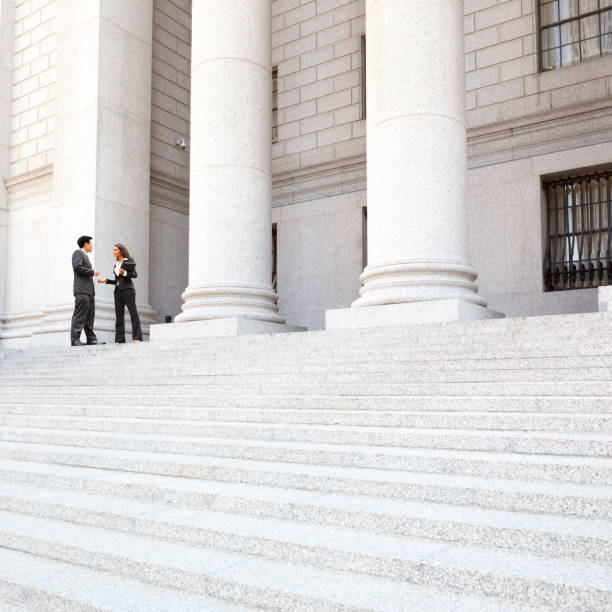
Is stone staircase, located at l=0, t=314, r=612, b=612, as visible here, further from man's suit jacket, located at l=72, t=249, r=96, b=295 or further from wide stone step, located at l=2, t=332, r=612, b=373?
man's suit jacket, located at l=72, t=249, r=96, b=295

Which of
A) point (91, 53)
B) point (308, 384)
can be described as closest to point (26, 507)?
point (308, 384)

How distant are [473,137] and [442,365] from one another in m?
10.3

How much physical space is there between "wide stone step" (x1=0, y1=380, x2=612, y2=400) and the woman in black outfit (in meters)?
3.13

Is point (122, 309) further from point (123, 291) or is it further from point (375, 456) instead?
point (375, 456)

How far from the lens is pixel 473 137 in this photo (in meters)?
16.0

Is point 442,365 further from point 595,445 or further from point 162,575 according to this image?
point 162,575

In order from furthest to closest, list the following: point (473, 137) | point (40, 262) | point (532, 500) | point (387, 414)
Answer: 1. point (40, 262)
2. point (473, 137)
3. point (387, 414)
4. point (532, 500)

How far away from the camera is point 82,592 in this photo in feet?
11.8

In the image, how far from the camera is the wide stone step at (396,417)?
4980 mm

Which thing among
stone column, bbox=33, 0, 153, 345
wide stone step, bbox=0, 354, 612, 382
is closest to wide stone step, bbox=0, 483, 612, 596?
wide stone step, bbox=0, 354, 612, 382

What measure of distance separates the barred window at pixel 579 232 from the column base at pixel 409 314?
5095mm

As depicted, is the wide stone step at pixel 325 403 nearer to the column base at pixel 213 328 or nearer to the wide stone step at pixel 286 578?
the wide stone step at pixel 286 578

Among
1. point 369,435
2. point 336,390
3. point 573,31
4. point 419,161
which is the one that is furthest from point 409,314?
point 573,31

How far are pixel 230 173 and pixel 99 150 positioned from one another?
576 centimetres
